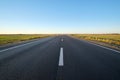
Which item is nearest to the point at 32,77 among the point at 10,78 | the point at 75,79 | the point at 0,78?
the point at 10,78

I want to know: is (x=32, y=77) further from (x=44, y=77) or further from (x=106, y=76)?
(x=106, y=76)

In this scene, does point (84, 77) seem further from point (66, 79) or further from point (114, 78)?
point (114, 78)

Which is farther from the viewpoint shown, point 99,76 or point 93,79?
point 99,76

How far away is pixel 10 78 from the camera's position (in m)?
4.27

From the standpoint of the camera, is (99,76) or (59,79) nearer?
(59,79)

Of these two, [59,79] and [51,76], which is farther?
[51,76]

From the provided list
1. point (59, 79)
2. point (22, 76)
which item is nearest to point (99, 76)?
point (59, 79)

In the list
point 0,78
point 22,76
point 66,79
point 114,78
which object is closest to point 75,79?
point 66,79

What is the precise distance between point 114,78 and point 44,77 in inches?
78.2

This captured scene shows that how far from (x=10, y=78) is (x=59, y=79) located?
1411 mm

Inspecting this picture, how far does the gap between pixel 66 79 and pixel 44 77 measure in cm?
65

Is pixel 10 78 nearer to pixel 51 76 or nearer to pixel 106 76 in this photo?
pixel 51 76

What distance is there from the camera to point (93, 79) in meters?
4.15

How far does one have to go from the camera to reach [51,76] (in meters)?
4.41
